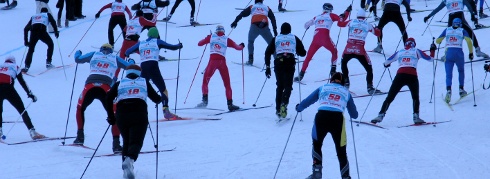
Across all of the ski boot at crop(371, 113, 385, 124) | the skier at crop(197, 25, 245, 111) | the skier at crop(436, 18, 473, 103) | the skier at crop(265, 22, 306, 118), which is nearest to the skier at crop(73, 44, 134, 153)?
the skier at crop(197, 25, 245, 111)

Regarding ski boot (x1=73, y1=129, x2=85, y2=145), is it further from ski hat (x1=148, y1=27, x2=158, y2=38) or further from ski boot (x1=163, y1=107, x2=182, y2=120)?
ski hat (x1=148, y1=27, x2=158, y2=38)

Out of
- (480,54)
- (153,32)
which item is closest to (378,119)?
(153,32)

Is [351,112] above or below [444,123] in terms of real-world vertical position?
above

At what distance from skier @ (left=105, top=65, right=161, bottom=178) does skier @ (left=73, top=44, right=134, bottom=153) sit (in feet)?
3.71

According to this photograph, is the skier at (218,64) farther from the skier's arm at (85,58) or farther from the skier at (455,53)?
the skier at (455,53)

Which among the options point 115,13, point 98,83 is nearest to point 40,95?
point 115,13

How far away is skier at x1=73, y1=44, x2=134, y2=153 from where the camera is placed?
9773 mm

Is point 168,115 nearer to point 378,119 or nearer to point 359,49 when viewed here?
point 378,119

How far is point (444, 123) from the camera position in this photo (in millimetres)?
10930

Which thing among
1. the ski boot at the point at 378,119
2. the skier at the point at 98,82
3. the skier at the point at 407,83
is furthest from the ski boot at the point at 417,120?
the skier at the point at 98,82

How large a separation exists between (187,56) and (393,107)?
230 inches

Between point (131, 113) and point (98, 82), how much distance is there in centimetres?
185

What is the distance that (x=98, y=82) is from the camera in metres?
9.89

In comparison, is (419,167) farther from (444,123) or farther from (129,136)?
(129,136)
